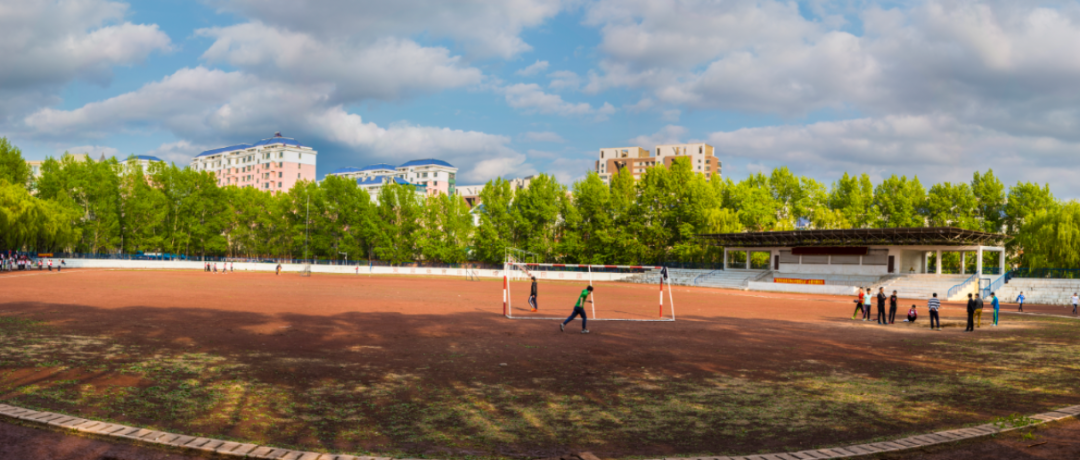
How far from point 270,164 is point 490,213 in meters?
80.7

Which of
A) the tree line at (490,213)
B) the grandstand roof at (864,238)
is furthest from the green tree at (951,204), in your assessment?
the grandstand roof at (864,238)

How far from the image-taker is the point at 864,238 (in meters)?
61.5

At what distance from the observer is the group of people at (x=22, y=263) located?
181 ft

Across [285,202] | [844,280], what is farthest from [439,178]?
[844,280]

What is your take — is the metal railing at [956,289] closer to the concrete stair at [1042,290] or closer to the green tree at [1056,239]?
the concrete stair at [1042,290]

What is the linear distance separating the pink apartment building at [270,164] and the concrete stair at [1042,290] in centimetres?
13540

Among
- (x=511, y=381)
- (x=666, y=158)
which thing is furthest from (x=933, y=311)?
(x=666, y=158)

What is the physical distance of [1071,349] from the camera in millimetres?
16500

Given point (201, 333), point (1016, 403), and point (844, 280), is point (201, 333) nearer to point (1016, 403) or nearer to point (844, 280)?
point (1016, 403)

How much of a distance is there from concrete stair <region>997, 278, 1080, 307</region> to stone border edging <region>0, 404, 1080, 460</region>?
2020 inches

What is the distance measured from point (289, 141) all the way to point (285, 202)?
60976mm

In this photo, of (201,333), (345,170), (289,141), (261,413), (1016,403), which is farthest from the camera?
(345,170)

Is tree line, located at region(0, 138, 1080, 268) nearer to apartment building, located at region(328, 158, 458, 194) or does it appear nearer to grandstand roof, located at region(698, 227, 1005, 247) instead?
grandstand roof, located at region(698, 227, 1005, 247)

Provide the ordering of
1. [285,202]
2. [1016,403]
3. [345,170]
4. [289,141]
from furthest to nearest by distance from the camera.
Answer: [345,170] < [289,141] < [285,202] < [1016,403]
